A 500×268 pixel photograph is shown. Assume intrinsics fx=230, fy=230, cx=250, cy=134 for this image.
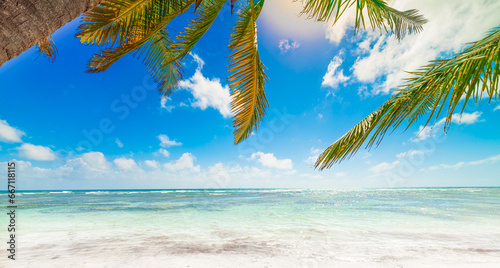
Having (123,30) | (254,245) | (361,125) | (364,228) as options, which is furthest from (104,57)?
(364,228)

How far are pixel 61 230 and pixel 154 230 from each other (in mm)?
2752

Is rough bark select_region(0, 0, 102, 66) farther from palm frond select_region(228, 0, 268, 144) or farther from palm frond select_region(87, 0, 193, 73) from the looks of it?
palm frond select_region(228, 0, 268, 144)

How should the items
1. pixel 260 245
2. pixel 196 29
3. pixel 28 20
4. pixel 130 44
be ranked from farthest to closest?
pixel 260 245, pixel 196 29, pixel 130 44, pixel 28 20

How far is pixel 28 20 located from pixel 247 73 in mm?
2522

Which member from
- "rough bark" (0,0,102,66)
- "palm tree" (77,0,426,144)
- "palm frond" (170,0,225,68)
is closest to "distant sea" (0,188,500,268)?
"palm tree" (77,0,426,144)

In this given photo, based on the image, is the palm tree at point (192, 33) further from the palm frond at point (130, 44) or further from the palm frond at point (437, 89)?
the palm frond at point (437, 89)

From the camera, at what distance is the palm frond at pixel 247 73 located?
342 centimetres

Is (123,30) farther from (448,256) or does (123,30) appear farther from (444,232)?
(444,232)

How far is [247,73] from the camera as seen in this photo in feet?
11.4

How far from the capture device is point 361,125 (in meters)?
2.20

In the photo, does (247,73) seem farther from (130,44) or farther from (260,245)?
(260,245)

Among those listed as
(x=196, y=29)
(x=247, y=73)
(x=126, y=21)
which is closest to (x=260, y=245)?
(x=247, y=73)

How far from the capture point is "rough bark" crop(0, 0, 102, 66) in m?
1.18

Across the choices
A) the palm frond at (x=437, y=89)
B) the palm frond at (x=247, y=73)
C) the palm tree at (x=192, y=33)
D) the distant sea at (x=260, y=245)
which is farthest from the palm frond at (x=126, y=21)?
the distant sea at (x=260, y=245)
